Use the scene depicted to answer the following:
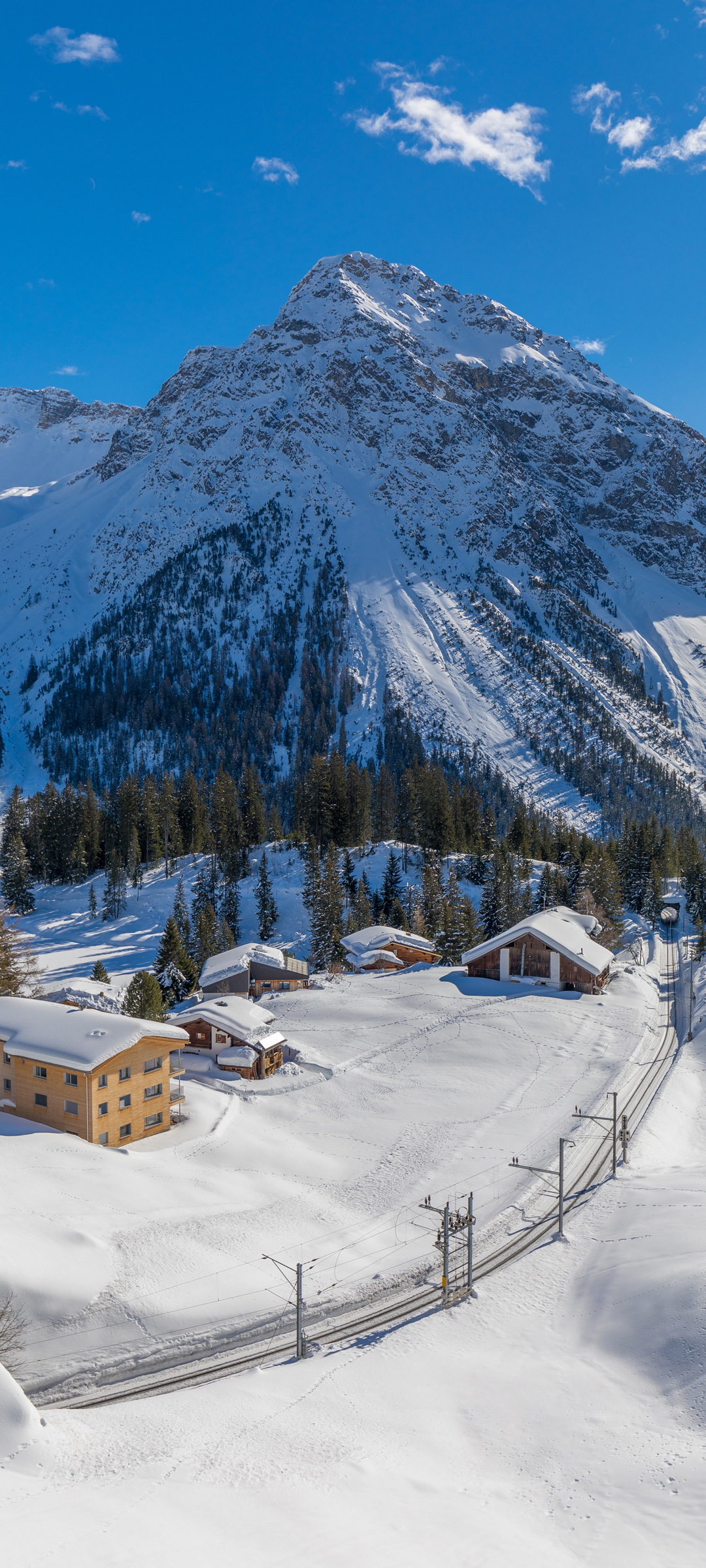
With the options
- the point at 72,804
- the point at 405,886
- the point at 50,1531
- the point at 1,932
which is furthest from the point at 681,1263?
the point at 72,804

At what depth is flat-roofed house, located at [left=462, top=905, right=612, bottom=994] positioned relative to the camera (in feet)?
209

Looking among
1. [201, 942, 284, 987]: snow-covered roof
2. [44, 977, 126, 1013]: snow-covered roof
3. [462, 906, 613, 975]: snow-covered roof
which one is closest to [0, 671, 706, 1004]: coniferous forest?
[201, 942, 284, 987]: snow-covered roof

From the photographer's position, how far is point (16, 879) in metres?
106

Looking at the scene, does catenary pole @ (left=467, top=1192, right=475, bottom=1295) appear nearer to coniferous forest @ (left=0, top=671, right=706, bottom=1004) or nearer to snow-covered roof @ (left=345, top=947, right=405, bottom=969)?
snow-covered roof @ (left=345, top=947, right=405, bottom=969)

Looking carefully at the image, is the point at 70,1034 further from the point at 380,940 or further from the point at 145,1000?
the point at 380,940

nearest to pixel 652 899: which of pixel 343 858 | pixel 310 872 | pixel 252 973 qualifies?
pixel 343 858

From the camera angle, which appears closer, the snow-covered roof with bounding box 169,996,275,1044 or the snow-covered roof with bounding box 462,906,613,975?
the snow-covered roof with bounding box 169,996,275,1044

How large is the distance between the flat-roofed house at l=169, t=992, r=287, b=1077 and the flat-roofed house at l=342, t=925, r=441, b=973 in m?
21.9

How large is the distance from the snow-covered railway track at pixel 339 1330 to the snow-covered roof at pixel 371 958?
38.6m

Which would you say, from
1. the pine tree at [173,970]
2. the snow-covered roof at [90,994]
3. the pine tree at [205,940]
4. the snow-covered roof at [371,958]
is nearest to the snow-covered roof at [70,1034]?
the snow-covered roof at [90,994]

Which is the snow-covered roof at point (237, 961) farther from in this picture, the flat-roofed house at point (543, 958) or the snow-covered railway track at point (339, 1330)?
the snow-covered railway track at point (339, 1330)

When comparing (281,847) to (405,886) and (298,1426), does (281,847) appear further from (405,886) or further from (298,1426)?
(298,1426)

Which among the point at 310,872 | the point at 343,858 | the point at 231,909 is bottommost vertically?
the point at 231,909

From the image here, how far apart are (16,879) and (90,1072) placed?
247 ft
